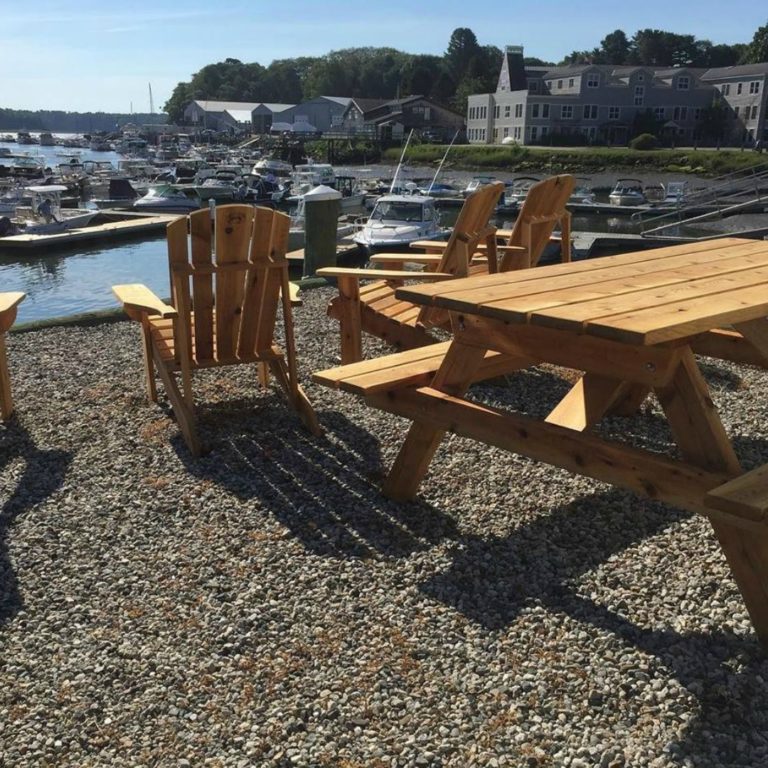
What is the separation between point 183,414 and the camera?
430 cm

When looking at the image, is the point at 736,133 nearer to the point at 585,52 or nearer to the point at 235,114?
the point at 585,52

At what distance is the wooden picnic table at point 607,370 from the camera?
2.42 m

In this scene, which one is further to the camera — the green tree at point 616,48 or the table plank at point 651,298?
the green tree at point 616,48

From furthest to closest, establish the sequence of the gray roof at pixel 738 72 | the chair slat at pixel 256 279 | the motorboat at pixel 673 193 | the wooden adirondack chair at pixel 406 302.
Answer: the gray roof at pixel 738 72 → the motorboat at pixel 673 193 → the wooden adirondack chair at pixel 406 302 → the chair slat at pixel 256 279

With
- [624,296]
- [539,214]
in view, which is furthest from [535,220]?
[624,296]

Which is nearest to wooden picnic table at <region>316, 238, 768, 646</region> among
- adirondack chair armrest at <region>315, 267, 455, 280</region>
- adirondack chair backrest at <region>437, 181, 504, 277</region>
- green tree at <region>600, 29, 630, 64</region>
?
adirondack chair armrest at <region>315, 267, 455, 280</region>

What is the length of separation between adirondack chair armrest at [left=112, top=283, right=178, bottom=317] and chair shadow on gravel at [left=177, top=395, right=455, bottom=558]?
716 millimetres

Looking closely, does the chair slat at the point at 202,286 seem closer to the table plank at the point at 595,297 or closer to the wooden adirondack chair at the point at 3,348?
the wooden adirondack chair at the point at 3,348

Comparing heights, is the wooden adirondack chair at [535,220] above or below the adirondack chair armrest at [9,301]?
above

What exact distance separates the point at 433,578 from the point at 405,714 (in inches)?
29.8

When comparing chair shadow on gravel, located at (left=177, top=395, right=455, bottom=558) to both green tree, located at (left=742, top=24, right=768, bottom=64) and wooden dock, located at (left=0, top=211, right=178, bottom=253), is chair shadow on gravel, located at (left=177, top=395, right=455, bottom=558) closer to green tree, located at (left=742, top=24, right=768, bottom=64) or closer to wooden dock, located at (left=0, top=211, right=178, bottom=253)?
wooden dock, located at (left=0, top=211, right=178, bottom=253)

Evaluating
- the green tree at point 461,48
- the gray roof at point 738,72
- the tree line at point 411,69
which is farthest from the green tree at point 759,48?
the green tree at point 461,48

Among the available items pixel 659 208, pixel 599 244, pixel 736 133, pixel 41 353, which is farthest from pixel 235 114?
pixel 41 353

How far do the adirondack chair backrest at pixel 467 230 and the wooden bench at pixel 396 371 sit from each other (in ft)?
3.94
